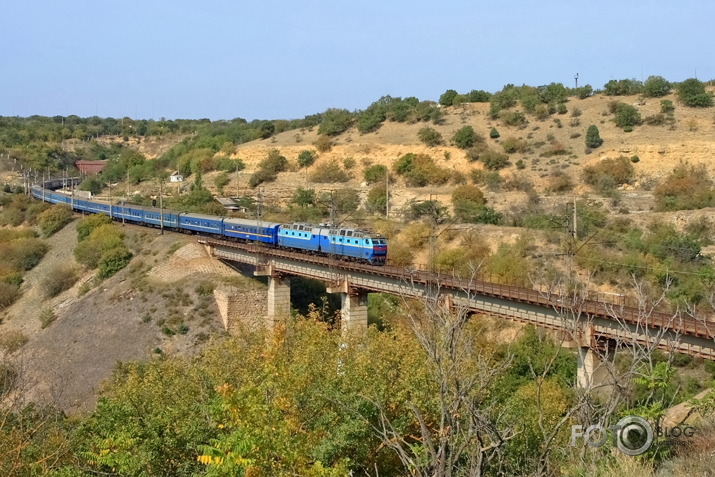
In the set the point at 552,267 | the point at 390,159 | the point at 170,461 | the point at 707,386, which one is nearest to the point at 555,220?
the point at 552,267

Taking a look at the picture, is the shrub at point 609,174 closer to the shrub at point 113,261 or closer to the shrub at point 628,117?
the shrub at point 628,117

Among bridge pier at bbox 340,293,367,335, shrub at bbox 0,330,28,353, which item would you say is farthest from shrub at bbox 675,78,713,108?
shrub at bbox 0,330,28,353

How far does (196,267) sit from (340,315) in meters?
13.1

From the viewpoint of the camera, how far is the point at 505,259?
153 ft

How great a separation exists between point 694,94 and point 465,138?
22455 mm

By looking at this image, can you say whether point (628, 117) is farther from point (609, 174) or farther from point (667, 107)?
point (609, 174)

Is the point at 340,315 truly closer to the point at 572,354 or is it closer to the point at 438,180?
the point at 572,354

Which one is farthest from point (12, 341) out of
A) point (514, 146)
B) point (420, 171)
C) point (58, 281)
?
point (514, 146)

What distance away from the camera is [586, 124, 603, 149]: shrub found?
69.9 meters

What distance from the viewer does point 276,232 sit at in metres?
49.1

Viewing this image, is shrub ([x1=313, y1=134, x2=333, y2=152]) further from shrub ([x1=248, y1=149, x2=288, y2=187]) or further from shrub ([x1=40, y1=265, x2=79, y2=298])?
shrub ([x1=40, y1=265, x2=79, y2=298])

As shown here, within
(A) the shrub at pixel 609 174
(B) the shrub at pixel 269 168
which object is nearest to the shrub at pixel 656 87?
(A) the shrub at pixel 609 174

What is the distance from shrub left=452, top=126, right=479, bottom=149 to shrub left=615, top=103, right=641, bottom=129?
541 inches

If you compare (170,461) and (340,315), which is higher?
(170,461)
